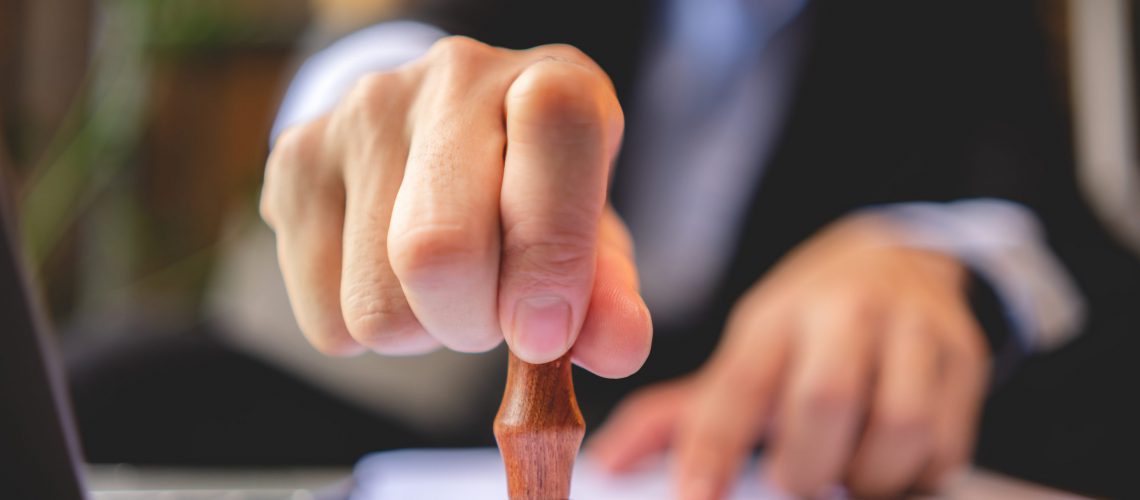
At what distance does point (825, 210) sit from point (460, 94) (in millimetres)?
528

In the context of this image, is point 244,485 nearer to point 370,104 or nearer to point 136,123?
point 370,104

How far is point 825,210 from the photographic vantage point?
61 cm

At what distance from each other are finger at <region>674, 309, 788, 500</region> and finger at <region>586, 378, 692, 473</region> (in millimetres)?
16

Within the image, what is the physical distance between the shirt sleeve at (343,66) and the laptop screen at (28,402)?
2.6 inches

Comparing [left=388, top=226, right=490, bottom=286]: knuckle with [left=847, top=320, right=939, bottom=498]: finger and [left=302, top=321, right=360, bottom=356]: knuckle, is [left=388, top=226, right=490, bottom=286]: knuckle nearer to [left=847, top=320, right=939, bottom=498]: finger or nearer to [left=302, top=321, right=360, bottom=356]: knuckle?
[left=302, top=321, right=360, bottom=356]: knuckle

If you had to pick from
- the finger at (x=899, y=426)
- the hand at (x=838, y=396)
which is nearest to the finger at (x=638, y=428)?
the hand at (x=838, y=396)

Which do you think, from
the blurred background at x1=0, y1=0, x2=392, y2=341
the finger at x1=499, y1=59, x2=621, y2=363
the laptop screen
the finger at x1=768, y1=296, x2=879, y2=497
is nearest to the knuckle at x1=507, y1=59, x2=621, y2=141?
the finger at x1=499, y1=59, x2=621, y2=363

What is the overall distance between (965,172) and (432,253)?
1.96ft

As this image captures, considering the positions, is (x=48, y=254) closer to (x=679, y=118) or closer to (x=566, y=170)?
(x=679, y=118)

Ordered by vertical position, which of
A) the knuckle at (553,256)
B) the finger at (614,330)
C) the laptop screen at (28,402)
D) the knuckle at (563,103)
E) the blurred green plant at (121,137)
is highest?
the knuckle at (563,103)

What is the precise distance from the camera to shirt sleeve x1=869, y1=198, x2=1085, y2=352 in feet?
1.51

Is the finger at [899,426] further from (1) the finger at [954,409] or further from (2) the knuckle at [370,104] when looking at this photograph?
(2) the knuckle at [370,104]

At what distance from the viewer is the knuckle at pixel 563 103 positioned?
0.12 meters

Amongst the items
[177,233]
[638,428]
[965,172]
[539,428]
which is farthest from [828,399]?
[177,233]
